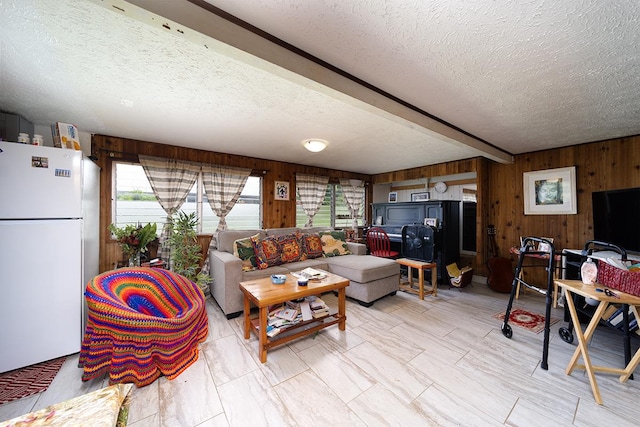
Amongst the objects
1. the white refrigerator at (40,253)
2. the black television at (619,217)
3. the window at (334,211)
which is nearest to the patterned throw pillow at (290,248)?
the window at (334,211)

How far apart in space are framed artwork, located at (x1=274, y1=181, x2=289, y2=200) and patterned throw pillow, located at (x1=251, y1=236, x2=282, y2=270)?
1.20 meters

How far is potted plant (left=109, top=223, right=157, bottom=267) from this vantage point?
8.48 ft

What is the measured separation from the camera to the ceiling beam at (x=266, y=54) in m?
1.03

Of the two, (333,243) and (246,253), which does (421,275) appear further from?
(246,253)

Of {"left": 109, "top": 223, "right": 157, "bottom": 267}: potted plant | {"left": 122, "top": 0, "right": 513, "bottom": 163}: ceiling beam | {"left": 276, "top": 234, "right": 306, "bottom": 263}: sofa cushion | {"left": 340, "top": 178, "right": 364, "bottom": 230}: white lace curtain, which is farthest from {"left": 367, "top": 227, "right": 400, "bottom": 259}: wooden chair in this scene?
{"left": 109, "top": 223, "right": 157, "bottom": 267}: potted plant

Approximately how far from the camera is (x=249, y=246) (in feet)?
10.1

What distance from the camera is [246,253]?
9.92 feet

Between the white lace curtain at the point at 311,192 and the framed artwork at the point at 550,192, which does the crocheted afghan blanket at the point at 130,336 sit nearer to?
the white lace curtain at the point at 311,192

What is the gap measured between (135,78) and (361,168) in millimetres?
4008

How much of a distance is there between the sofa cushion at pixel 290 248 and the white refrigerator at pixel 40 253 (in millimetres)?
2019

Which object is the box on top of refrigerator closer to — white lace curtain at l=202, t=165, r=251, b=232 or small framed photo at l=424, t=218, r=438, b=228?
white lace curtain at l=202, t=165, r=251, b=232

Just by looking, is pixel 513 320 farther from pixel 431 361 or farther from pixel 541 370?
pixel 431 361

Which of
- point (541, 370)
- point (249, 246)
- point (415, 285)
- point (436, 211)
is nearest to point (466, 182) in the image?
point (436, 211)

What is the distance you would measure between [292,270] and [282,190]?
1801 millimetres
